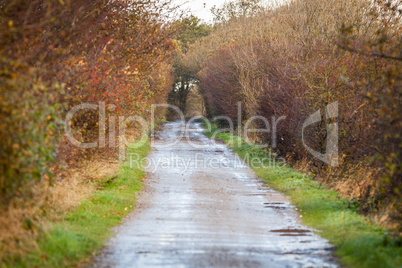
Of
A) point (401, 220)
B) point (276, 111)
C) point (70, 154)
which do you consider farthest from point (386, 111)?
point (276, 111)

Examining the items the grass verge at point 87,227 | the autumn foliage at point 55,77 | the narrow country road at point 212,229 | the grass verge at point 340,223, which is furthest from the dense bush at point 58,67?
the grass verge at point 340,223

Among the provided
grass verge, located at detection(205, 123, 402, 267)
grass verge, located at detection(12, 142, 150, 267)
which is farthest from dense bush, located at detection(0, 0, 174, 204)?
grass verge, located at detection(205, 123, 402, 267)

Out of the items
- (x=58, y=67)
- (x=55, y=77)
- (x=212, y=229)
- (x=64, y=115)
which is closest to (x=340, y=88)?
(x=212, y=229)

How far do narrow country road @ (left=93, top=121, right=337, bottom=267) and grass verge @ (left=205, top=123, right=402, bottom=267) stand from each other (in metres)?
0.30

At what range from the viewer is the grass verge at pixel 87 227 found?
6.64 meters

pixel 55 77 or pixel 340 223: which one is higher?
pixel 55 77

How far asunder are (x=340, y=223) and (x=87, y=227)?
515 cm

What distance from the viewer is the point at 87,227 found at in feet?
29.2

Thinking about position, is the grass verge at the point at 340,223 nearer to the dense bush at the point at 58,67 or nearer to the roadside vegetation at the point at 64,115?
the roadside vegetation at the point at 64,115

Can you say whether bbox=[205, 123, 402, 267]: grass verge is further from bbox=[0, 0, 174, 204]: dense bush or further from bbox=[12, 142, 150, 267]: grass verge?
bbox=[0, 0, 174, 204]: dense bush

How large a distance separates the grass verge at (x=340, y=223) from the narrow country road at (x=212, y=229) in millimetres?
304

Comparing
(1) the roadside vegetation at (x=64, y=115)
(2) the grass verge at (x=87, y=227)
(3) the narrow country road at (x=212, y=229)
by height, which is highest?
(1) the roadside vegetation at (x=64, y=115)

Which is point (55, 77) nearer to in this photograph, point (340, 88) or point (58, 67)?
point (58, 67)

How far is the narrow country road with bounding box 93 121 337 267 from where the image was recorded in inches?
279
